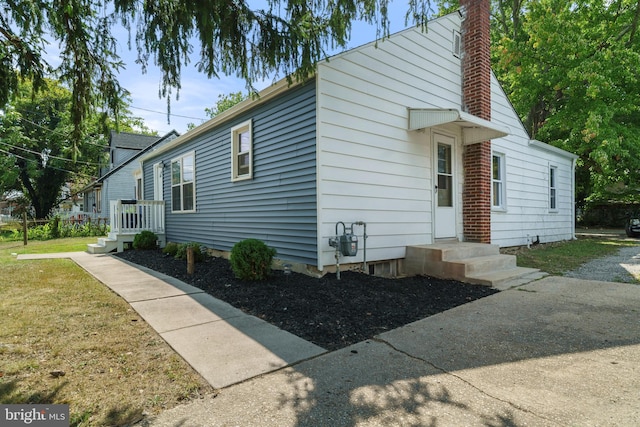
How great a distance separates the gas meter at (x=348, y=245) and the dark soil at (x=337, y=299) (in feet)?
1.36

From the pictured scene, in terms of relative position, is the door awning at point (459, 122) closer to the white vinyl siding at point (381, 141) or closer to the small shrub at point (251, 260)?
the white vinyl siding at point (381, 141)

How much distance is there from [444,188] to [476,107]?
1.99 metres

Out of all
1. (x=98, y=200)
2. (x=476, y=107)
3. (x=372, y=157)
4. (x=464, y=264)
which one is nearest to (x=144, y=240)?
(x=372, y=157)

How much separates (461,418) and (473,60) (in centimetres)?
769

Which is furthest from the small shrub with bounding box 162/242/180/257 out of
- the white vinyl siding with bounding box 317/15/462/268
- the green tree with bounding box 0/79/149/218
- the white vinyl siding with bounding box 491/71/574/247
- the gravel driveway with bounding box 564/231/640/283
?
the green tree with bounding box 0/79/149/218

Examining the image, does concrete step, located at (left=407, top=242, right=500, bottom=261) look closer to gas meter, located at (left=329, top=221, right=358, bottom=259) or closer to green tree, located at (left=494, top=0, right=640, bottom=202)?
gas meter, located at (left=329, top=221, right=358, bottom=259)

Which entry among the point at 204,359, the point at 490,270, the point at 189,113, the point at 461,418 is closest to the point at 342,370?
the point at 461,418

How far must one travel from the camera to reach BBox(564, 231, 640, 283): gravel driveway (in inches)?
232

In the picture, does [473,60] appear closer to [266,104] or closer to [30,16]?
[266,104]

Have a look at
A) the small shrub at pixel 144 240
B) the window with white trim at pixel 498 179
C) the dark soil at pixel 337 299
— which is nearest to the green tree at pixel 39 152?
the small shrub at pixel 144 240

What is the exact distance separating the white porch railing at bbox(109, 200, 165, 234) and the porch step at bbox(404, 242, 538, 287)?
326 inches

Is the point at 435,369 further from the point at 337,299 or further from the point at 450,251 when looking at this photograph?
the point at 450,251

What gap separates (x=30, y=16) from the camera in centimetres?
408

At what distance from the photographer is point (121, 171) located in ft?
68.0
